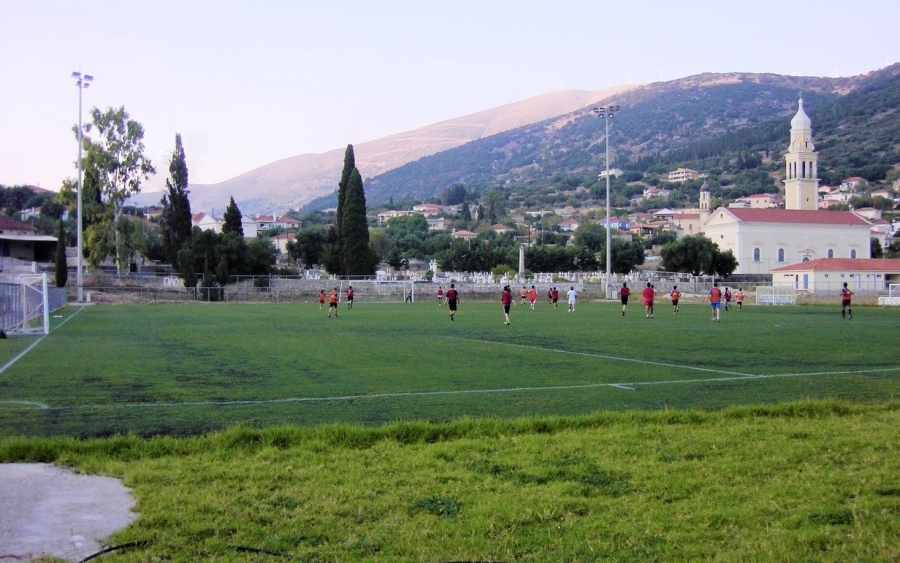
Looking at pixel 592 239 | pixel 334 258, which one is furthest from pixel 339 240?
pixel 592 239

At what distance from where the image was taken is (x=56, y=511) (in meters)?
5.45

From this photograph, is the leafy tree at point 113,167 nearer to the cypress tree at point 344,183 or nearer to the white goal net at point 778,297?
the cypress tree at point 344,183

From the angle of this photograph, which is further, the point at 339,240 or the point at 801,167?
the point at 801,167

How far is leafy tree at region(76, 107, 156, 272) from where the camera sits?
63.6 m

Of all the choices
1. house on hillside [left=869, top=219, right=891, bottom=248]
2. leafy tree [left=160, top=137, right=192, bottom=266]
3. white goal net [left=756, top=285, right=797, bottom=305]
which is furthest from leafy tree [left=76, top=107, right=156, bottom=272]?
house on hillside [left=869, top=219, right=891, bottom=248]

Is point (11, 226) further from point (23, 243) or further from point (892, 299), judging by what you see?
point (892, 299)

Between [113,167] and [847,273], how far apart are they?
60.1 m

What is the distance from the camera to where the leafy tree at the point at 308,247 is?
103438mm

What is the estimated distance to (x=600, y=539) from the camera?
4902 millimetres

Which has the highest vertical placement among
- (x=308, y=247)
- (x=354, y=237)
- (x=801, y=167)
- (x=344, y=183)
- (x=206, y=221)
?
(x=801, y=167)

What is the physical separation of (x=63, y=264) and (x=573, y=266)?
65264 millimetres

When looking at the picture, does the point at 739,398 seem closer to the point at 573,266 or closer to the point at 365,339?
the point at 365,339

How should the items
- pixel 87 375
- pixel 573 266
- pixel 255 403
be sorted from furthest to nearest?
pixel 573 266 → pixel 87 375 → pixel 255 403

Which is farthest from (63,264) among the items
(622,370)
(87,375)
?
(622,370)
